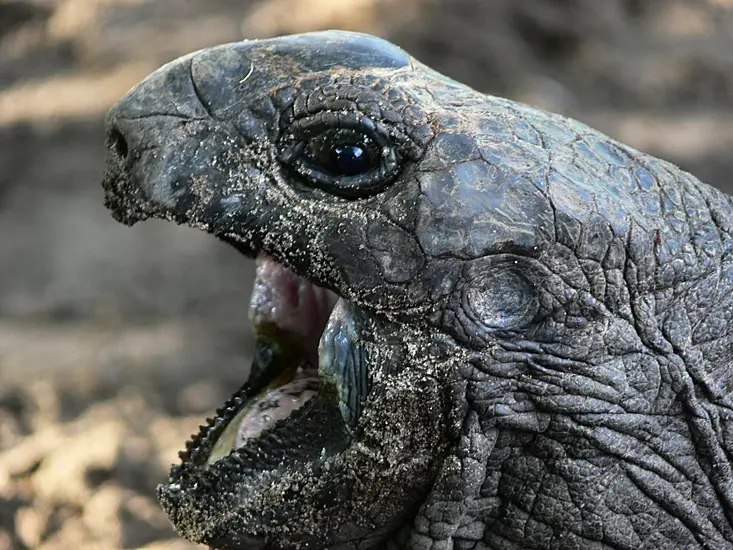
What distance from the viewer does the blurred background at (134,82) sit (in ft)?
20.0

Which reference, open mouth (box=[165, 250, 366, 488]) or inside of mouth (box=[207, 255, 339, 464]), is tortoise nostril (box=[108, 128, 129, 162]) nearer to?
open mouth (box=[165, 250, 366, 488])

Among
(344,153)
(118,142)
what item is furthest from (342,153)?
(118,142)

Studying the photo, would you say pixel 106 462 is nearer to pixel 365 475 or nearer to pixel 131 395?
pixel 131 395

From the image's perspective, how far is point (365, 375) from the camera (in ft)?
→ 6.93

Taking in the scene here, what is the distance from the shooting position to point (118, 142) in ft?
7.41

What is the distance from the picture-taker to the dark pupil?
2.07 meters

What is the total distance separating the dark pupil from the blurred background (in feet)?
12.0

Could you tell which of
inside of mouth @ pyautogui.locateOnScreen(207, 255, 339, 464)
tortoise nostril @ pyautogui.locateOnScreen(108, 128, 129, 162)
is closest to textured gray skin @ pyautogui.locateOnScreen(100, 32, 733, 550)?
tortoise nostril @ pyautogui.locateOnScreen(108, 128, 129, 162)

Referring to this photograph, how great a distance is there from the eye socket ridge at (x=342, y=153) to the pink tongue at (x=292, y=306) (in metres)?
0.64

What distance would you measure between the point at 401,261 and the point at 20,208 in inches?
243

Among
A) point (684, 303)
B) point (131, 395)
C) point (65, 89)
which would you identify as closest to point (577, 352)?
point (684, 303)

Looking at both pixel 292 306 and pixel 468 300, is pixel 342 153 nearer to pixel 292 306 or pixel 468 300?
pixel 468 300

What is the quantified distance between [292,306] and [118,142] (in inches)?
28.0

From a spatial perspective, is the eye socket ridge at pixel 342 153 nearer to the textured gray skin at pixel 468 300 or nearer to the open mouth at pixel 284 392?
the textured gray skin at pixel 468 300
